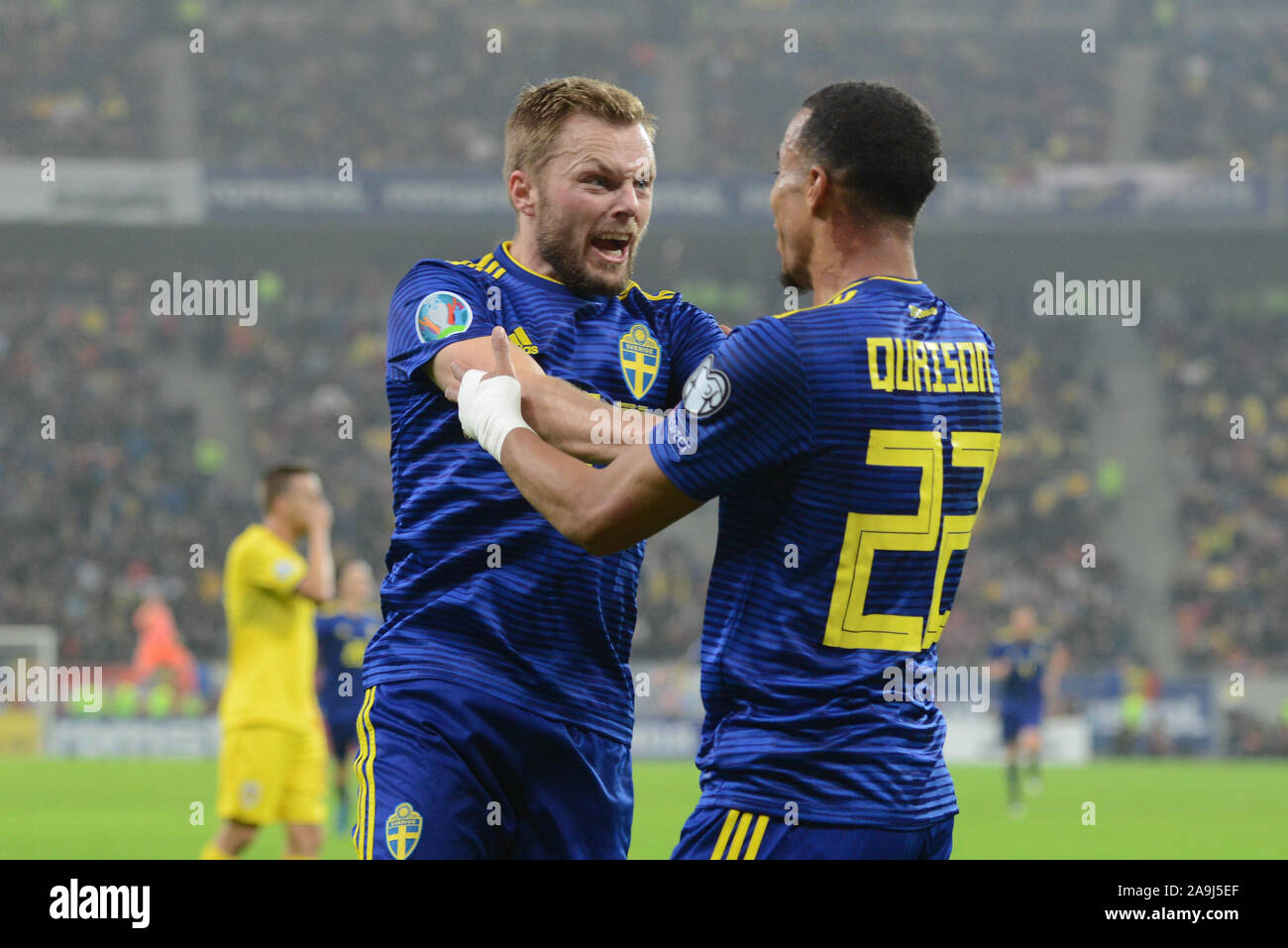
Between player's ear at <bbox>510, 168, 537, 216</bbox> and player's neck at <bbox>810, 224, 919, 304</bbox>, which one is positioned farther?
player's ear at <bbox>510, 168, 537, 216</bbox>

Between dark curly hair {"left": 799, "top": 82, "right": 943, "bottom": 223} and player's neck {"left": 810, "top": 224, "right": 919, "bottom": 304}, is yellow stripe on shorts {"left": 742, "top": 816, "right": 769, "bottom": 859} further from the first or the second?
dark curly hair {"left": 799, "top": 82, "right": 943, "bottom": 223}

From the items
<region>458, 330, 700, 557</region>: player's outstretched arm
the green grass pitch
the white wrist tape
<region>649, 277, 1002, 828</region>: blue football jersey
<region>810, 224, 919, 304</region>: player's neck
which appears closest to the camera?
<region>649, 277, 1002, 828</region>: blue football jersey

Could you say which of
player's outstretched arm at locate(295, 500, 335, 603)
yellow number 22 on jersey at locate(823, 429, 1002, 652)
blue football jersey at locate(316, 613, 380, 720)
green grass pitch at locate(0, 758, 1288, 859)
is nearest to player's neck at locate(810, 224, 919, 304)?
yellow number 22 on jersey at locate(823, 429, 1002, 652)

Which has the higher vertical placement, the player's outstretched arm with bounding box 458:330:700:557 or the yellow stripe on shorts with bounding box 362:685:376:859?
the player's outstretched arm with bounding box 458:330:700:557

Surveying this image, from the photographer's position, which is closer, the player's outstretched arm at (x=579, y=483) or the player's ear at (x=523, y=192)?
the player's outstretched arm at (x=579, y=483)

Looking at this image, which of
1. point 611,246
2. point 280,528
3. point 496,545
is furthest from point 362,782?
point 280,528

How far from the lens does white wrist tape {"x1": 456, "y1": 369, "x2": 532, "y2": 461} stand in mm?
3432

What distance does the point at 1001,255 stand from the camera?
30.4m

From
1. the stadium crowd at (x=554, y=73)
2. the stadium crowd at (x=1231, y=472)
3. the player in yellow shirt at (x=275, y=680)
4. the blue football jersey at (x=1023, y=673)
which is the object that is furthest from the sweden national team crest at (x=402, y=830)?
the stadium crowd at (x=554, y=73)

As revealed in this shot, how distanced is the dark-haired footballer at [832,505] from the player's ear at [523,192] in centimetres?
108

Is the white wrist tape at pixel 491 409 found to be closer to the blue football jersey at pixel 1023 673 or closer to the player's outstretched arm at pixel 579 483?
the player's outstretched arm at pixel 579 483

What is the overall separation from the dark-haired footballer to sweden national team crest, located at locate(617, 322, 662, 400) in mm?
820

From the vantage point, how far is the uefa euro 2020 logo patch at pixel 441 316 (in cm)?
382
